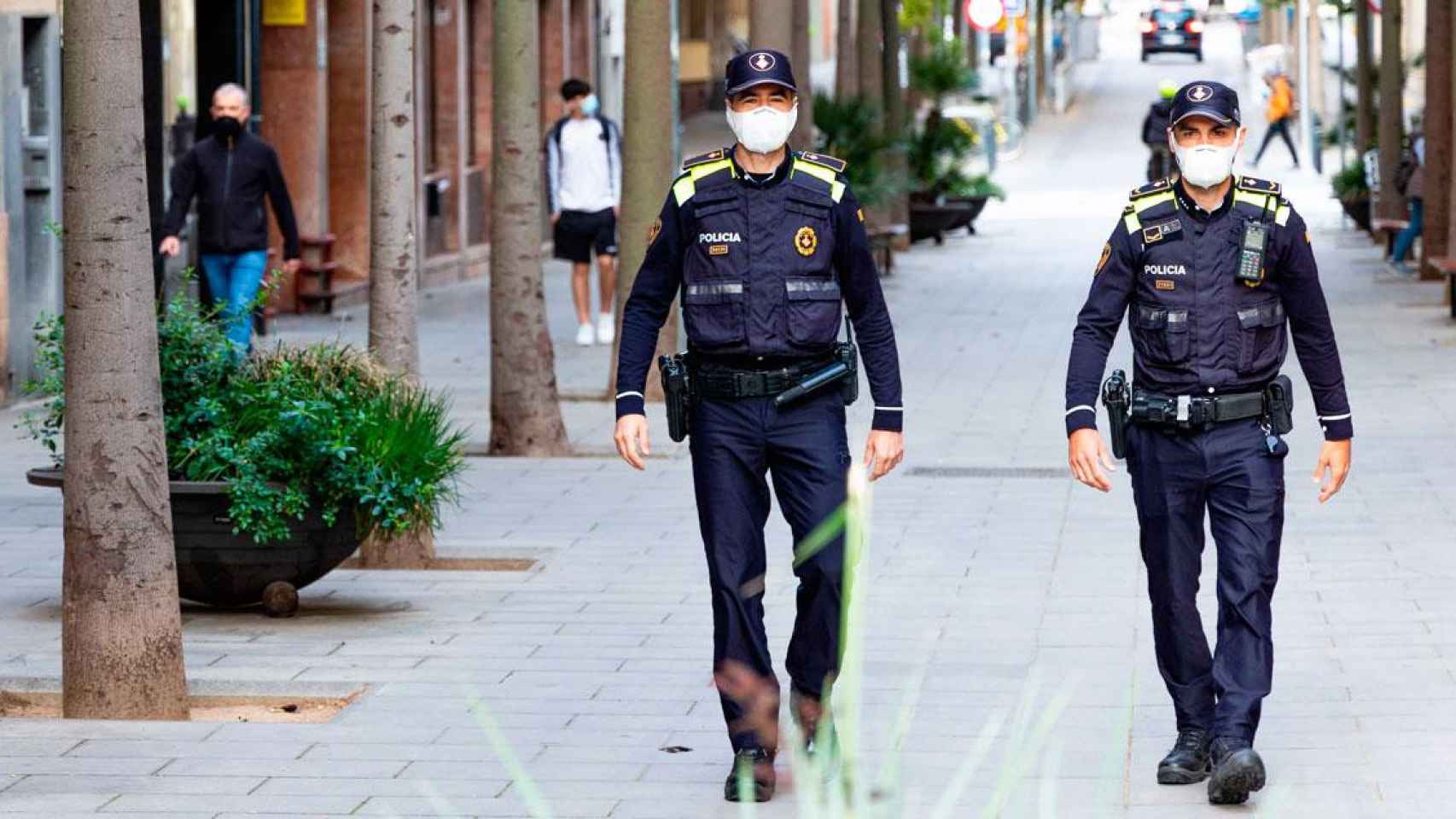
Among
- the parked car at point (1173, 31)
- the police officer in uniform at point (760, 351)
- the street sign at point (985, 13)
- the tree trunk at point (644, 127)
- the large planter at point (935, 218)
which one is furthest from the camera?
the parked car at point (1173, 31)

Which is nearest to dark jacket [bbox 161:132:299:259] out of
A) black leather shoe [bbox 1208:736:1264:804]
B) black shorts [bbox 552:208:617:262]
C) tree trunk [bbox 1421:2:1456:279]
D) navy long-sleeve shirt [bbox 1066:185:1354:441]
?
black shorts [bbox 552:208:617:262]

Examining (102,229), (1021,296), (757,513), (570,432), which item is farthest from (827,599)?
(1021,296)

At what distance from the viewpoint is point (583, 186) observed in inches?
762

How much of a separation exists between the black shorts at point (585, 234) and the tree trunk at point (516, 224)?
→ 6.03 metres

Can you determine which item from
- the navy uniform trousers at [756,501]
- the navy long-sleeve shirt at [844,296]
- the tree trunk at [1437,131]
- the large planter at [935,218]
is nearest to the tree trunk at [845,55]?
the large planter at [935,218]

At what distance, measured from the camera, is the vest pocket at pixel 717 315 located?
21.3ft

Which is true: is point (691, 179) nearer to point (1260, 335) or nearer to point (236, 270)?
point (1260, 335)

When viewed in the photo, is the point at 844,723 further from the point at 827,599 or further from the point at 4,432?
→ the point at 4,432

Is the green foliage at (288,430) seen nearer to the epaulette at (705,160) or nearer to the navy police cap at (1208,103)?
the epaulette at (705,160)

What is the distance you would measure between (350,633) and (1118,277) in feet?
10.7

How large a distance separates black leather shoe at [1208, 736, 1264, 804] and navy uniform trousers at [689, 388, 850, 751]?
0.94 metres

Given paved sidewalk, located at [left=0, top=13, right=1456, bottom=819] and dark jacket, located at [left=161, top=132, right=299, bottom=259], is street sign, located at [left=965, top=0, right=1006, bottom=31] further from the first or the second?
dark jacket, located at [left=161, top=132, right=299, bottom=259]

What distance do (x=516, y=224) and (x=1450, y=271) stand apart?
8944mm

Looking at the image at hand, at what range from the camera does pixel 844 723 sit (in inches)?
123
